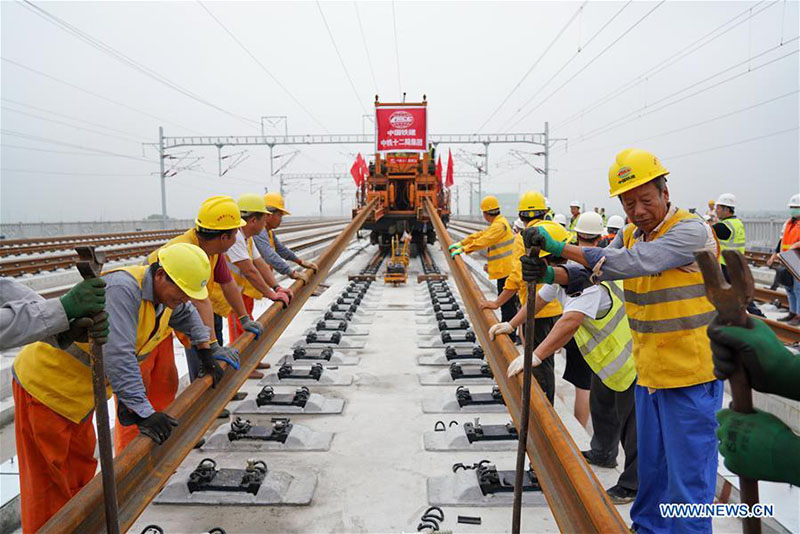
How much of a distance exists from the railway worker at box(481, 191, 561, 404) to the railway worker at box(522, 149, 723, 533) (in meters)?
0.93

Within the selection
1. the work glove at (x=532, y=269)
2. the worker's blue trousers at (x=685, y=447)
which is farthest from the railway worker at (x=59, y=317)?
the worker's blue trousers at (x=685, y=447)

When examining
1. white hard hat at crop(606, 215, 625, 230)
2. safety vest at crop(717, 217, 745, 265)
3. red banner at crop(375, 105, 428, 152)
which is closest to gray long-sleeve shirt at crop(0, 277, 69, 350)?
white hard hat at crop(606, 215, 625, 230)

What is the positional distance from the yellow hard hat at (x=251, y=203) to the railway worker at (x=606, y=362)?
2792 millimetres

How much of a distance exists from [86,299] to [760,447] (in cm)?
223

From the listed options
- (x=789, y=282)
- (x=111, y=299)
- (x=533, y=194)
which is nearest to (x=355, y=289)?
(x=533, y=194)

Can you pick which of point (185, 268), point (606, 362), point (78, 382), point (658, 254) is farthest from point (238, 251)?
point (658, 254)

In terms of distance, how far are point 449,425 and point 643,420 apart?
6.02 ft

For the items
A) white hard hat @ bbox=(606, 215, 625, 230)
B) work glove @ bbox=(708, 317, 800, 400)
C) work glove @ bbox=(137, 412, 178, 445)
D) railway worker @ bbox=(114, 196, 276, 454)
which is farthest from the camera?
white hard hat @ bbox=(606, 215, 625, 230)

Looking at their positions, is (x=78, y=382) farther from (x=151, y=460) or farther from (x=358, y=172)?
(x=358, y=172)

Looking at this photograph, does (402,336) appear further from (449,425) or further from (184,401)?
(184,401)

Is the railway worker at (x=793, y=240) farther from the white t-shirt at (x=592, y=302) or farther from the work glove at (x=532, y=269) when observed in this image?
the work glove at (x=532, y=269)

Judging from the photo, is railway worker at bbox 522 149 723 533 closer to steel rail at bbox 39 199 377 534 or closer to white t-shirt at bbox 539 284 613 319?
white t-shirt at bbox 539 284 613 319

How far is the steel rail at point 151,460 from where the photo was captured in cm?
195

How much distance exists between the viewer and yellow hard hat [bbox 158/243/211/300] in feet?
9.12
